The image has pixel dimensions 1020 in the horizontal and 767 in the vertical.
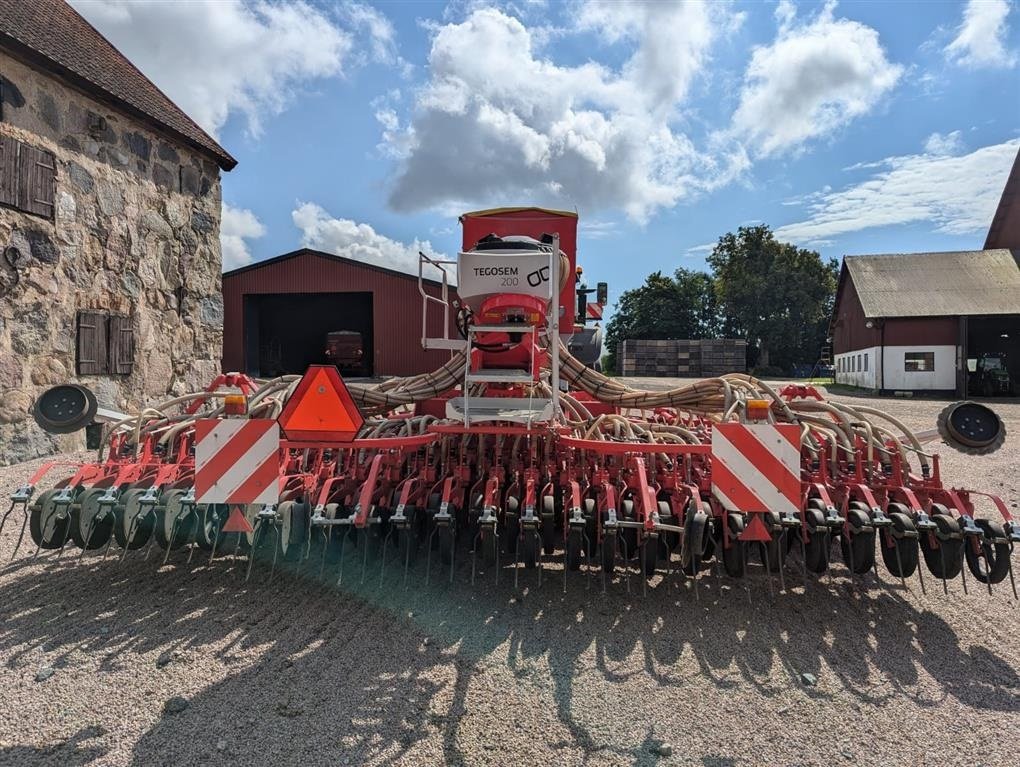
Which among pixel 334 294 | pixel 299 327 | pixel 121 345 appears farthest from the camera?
pixel 299 327

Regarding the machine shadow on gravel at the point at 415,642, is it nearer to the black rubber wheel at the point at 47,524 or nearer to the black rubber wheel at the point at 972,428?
the black rubber wheel at the point at 47,524

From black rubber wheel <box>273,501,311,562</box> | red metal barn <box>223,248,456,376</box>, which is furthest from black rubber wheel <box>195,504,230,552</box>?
red metal barn <box>223,248,456,376</box>

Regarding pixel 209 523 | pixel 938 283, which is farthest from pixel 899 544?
pixel 938 283

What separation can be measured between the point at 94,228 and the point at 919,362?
83.2 feet

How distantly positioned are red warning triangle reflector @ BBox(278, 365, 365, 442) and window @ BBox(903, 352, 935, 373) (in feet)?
81.8

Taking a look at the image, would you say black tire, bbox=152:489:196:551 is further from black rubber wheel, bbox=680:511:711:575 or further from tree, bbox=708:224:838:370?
tree, bbox=708:224:838:370

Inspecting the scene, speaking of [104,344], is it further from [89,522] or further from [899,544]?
[899,544]

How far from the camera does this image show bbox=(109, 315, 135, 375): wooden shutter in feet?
27.6

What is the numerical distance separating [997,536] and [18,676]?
491 centimetres

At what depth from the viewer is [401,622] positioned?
327 centimetres

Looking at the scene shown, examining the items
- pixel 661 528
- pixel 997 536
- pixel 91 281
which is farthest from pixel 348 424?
pixel 91 281

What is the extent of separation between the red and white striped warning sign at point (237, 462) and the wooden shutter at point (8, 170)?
234 inches

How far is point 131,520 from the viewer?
3.44m

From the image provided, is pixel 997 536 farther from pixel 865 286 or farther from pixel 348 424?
pixel 865 286
